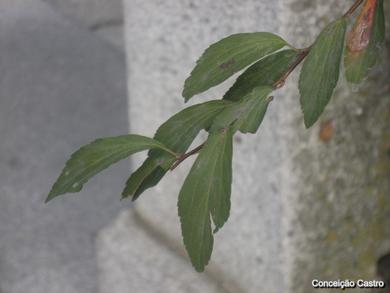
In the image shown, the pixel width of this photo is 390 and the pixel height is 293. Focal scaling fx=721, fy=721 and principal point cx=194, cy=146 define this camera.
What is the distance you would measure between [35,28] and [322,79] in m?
2.60

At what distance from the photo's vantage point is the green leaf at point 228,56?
483 mm

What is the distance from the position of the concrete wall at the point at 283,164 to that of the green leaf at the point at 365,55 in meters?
0.49

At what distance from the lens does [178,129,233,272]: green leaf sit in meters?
0.43

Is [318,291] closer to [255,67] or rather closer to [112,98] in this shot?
[255,67]

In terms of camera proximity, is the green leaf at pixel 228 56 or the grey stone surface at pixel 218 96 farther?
the grey stone surface at pixel 218 96

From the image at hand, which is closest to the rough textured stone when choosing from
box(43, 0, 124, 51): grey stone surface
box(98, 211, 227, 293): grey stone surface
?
box(43, 0, 124, 51): grey stone surface

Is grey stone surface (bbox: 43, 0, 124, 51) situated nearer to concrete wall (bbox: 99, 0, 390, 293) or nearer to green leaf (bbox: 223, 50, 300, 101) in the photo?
concrete wall (bbox: 99, 0, 390, 293)

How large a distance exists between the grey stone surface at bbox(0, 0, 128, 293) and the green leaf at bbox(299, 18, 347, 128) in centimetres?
138

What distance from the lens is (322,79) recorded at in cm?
46

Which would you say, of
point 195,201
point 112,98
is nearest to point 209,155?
point 195,201

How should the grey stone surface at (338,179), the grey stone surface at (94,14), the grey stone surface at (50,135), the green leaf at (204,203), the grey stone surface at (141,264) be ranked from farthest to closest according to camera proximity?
the grey stone surface at (94,14) → the grey stone surface at (50,135) → the grey stone surface at (141,264) → the grey stone surface at (338,179) → the green leaf at (204,203)

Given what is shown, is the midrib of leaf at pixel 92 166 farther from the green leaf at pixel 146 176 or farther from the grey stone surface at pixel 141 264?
the grey stone surface at pixel 141 264

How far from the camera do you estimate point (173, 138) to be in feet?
1.54

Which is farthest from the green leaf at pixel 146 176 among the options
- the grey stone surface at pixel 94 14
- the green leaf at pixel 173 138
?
the grey stone surface at pixel 94 14
